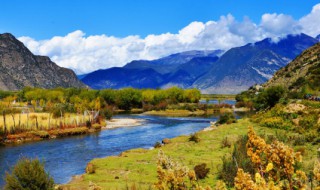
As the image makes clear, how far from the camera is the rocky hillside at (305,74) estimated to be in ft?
263

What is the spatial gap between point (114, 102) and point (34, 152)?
106 m

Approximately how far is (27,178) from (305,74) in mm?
94208

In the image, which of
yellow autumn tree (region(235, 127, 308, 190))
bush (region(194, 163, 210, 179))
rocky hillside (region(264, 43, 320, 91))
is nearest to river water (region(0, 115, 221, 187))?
bush (region(194, 163, 210, 179))

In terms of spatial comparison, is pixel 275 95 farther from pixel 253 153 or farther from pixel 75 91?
pixel 75 91

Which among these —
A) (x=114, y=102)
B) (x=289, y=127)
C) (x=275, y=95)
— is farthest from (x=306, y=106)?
(x=114, y=102)

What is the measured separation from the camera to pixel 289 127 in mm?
40875

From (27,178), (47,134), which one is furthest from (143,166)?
(47,134)

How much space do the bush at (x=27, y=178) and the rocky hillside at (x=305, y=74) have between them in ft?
204

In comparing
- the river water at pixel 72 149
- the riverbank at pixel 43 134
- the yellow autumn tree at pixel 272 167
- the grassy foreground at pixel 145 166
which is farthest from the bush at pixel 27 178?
the riverbank at pixel 43 134

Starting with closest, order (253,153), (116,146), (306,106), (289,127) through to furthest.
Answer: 1. (253,153)
2. (289,127)
3. (306,106)
4. (116,146)

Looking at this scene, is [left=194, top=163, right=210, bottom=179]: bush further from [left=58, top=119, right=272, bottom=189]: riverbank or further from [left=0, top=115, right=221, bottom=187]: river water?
[left=0, top=115, right=221, bottom=187]: river water

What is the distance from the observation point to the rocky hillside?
80137 millimetres

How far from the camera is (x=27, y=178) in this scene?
75.1ft

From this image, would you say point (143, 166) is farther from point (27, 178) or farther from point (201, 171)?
point (27, 178)
